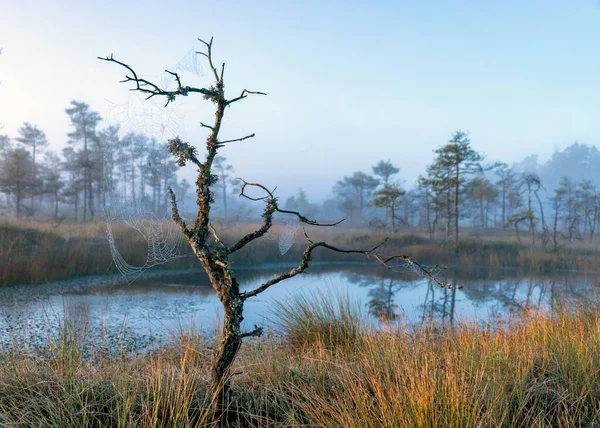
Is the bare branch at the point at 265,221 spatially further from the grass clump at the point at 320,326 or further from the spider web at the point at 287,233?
the spider web at the point at 287,233

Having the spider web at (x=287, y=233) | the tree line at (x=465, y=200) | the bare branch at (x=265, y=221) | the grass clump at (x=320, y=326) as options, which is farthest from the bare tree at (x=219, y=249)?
the tree line at (x=465, y=200)

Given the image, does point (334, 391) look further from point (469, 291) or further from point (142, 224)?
point (469, 291)

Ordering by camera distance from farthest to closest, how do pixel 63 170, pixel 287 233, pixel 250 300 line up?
pixel 63 170 → pixel 250 300 → pixel 287 233

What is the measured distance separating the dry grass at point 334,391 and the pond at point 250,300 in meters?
1.64

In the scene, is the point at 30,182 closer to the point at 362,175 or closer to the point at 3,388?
the point at 3,388

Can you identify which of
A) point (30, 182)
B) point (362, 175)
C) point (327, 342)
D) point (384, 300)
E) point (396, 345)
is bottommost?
point (384, 300)

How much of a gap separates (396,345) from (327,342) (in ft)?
3.98

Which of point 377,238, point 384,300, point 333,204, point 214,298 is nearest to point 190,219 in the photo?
point 214,298

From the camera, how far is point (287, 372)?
3.19 metres

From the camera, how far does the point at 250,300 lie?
30.3 ft

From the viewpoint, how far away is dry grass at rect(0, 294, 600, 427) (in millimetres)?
2141

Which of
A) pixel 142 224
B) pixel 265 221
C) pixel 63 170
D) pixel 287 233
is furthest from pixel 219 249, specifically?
pixel 63 170

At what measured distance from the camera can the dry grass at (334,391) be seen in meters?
2.14

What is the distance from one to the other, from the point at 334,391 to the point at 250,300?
680 cm
